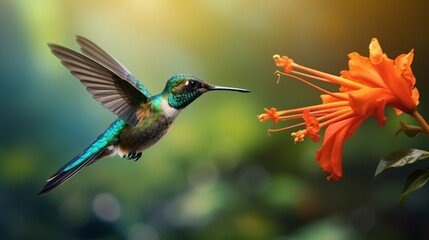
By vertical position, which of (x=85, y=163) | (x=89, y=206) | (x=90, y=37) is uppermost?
(x=90, y=37)

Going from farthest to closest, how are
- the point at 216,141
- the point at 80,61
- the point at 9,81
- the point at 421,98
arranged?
the point at 421,98, the point at 216,141, the point at 9,81, the point at 80,61

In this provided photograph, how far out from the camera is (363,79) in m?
0.60

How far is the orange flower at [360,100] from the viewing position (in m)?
0.57

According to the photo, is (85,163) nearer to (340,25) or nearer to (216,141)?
(216,141)

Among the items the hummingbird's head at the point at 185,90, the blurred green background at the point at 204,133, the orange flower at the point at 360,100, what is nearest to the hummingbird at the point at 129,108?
the hummingbird's head at the point at 185,90

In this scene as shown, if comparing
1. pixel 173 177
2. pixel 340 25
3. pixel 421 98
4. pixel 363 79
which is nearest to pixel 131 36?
pixel 173 177

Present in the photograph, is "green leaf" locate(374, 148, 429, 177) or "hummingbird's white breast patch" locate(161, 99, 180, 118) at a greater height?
"hummingbird's white breast patch" locate(161, 99, 180, 118)

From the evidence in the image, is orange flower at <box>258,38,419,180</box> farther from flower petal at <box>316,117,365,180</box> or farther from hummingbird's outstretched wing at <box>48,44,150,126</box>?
hummingbird's outstretched wing at <box>48,44,150,126</box>

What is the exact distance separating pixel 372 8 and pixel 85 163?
105 centimetres

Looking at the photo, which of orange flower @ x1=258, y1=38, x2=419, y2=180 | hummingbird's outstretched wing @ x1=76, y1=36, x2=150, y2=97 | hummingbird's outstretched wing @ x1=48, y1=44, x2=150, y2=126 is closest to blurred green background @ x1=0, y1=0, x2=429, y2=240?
hummingbird's outstretched wing @ x1=76, y1=36, x2=150, y2=97

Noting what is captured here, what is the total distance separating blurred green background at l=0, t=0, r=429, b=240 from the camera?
1.54 meters

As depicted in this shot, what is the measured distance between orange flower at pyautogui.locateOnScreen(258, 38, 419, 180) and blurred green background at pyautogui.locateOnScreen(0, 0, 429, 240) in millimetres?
1000

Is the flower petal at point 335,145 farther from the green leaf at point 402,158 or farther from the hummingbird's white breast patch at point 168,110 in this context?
the hummingbird's white breast patch at point 168,110

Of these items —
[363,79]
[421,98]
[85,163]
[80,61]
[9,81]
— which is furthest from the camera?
[421,98]
